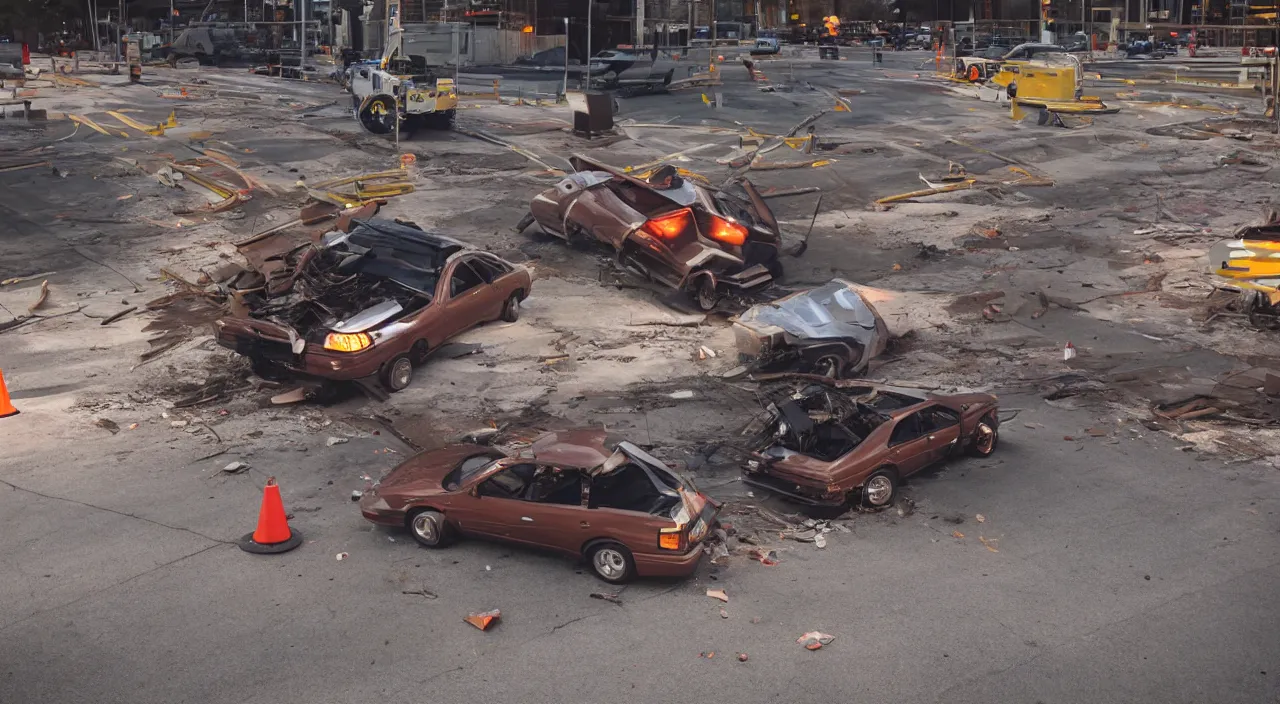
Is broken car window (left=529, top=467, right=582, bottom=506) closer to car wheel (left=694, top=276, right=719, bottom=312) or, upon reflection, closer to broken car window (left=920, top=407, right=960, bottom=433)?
broken car window (left=920, top=407, right=960, bottom=433)

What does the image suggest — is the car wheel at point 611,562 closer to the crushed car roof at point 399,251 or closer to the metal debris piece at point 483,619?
the metal debris piece at point 483,619

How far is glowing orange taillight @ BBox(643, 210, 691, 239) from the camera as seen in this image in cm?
1872

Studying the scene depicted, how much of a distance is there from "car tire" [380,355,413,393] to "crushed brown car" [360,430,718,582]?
12.7 ft

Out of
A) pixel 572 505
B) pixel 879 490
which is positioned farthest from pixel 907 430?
pixel 572 505

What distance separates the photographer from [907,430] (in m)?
11.6

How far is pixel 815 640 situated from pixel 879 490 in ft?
9.93

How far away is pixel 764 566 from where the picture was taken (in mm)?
9914

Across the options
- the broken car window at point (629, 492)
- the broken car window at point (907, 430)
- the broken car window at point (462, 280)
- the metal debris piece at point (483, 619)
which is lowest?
the metal debris piece at point (483, 619)

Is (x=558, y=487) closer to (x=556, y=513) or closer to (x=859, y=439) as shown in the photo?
(x=556, y=513)

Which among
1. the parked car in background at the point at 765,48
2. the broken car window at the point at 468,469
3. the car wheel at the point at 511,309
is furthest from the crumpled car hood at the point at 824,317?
the parked car in background at the point at 765,48

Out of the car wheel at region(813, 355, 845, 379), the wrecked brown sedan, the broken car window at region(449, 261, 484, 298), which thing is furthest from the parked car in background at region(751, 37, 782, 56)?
the car wheel at region(813, 355, 845, 379)

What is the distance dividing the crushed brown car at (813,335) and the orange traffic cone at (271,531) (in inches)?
267

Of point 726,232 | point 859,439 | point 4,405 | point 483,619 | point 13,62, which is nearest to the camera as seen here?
point 483,619

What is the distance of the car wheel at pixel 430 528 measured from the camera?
10.1 m
